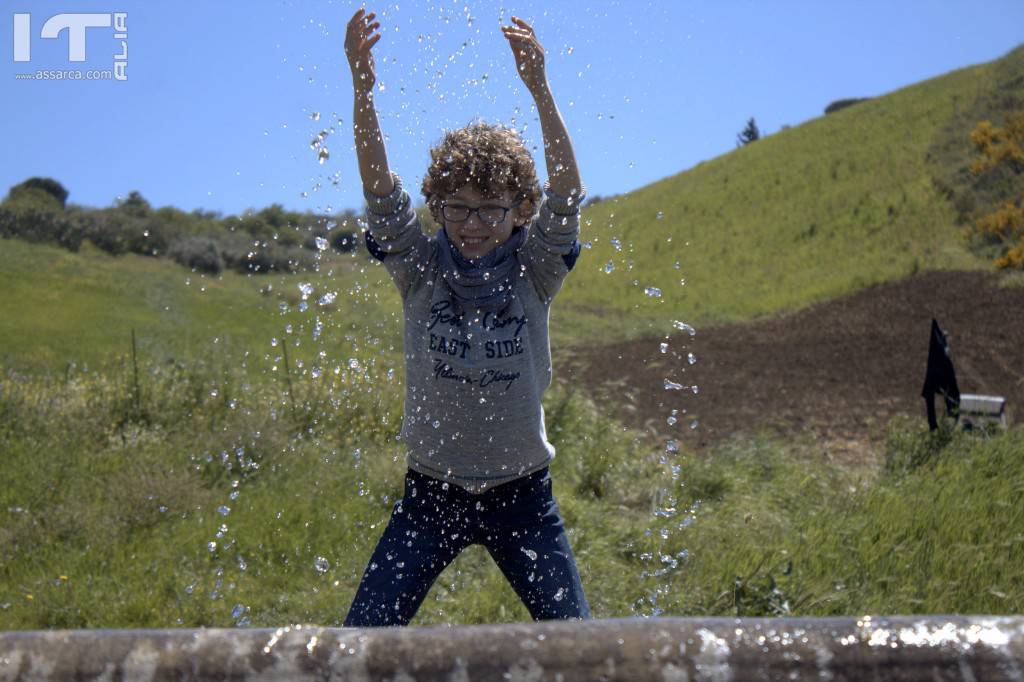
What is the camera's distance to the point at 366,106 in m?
2.71

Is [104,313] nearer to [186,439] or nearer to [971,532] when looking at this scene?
[186,439]

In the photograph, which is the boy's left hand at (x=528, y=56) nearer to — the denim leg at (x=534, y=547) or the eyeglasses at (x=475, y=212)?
the eyeglasses at (x=475, y=212)

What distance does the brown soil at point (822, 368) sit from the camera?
8.36 m

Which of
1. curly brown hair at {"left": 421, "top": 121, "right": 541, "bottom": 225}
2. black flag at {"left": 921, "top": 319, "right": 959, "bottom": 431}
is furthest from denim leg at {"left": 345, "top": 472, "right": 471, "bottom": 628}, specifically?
black flag at {"left": 921, "top": 319, "right": 959, "bottom": 431}

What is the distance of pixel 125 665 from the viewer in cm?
132

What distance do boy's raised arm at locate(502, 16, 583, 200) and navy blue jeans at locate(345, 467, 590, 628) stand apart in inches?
30.6

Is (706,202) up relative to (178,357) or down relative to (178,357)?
up

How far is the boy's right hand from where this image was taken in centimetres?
270

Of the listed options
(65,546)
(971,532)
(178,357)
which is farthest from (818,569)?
(178,357)

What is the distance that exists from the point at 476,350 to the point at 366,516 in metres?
2.96

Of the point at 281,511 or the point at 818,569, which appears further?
the point at 281,511

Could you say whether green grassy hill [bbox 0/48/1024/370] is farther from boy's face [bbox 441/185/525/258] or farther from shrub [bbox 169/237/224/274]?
boy's face [bbox 441/185/525/258]

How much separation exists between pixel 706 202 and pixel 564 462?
2405cm

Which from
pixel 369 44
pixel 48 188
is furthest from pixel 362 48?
pixel 48 188
